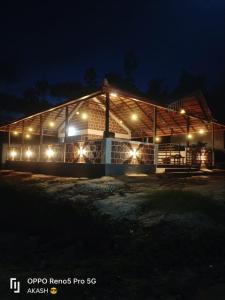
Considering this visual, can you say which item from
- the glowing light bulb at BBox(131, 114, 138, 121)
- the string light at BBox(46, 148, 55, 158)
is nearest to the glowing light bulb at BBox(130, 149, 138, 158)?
the string light at BBox(46, 148, 55, 158)

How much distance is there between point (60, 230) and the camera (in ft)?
14.7

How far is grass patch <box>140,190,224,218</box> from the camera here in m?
4.84

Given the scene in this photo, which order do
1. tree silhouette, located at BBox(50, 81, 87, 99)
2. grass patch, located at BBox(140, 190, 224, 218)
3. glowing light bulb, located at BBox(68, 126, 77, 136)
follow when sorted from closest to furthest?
grass patch, located at BBox(140, 190, 224, 218)
glowing light bulb, located at BBox(68, 126, 77, 136)
tree silhouette, located at BBox(50, 81, 87, 99)

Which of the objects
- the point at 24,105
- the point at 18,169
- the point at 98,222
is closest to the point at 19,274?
the point at 98,222

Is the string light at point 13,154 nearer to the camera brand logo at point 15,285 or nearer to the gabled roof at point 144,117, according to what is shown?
the gabled roof at point 144,117

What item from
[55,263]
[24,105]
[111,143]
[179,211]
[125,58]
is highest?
[125,58]

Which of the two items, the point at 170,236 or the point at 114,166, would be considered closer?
the point at 170,236

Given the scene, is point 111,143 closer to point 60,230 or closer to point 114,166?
point 114,166

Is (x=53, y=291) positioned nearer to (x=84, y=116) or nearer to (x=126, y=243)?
A: (x=126, y=243)

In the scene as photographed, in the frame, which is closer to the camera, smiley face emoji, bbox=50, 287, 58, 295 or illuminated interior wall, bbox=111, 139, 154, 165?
smiley face emoji, bbox=50, 287, 58, 295

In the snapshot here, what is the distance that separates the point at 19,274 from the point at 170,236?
2176 mm

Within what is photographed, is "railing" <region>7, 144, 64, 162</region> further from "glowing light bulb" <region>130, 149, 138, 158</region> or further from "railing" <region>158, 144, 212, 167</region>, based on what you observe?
"railing" <region>158, 144, 212, 167</region>

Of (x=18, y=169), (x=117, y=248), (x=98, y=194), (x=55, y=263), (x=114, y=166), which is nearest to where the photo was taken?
(x=55, y=263)

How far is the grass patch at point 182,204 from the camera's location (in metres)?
4.84
